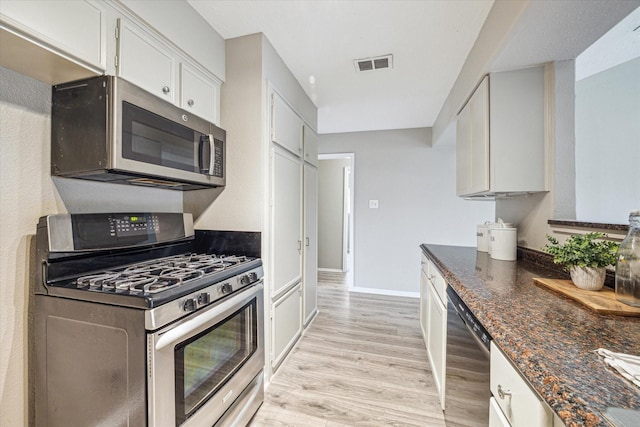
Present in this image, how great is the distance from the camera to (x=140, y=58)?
4.18 feet

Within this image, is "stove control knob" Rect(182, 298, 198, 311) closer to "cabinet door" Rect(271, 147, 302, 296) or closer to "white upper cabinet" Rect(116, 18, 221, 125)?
"cabinet door" Rect(271, 147, 302, 296)

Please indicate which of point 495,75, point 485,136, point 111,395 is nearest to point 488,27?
point 495,75

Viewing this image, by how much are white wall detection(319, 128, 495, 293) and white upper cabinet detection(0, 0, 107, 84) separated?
3.36m

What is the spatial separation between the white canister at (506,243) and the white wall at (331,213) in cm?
364

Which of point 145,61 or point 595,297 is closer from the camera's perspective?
point 595,297

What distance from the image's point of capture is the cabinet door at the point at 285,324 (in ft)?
6.48

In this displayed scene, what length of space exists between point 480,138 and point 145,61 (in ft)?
6.65

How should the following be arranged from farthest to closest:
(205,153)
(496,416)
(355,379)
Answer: (355,379) → (205,153) → (496,416)

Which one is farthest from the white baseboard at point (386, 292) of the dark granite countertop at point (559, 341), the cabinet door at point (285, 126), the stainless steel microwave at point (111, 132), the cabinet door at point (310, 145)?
the stainless steel microwave at point (111, 132)

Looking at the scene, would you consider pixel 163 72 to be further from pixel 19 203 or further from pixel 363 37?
pixel 363 37

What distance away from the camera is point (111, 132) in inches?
42.8

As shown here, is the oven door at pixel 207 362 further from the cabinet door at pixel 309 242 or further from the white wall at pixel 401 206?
the white wall at pixel 401 206

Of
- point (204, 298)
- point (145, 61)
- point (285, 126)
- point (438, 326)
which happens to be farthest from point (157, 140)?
point (438, 326)

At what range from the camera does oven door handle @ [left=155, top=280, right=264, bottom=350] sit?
0.99 metres
